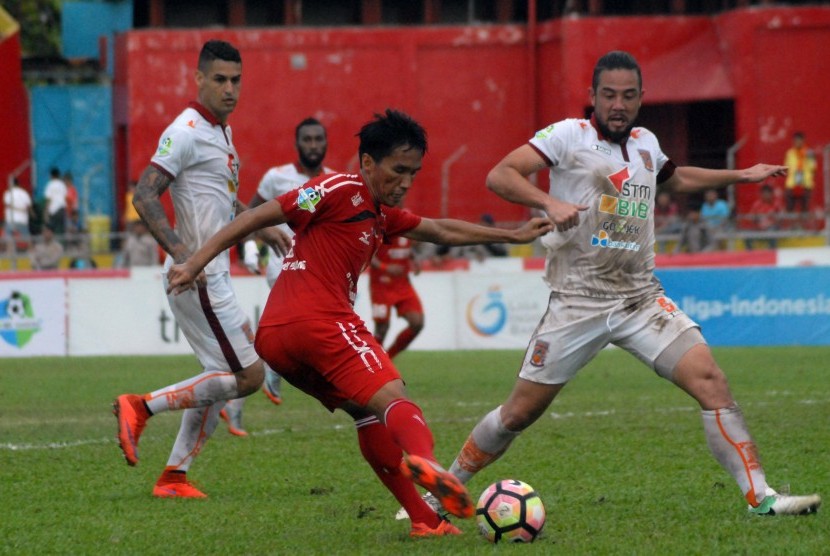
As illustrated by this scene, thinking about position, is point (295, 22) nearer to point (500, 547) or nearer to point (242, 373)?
point (242, 373)

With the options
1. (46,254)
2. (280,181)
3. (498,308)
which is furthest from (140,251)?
(280,181)

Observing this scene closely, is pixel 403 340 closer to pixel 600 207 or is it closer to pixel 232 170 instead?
pixel 232 170

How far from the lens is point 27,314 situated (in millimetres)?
21250

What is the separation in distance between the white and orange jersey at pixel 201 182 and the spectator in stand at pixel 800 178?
19324 mm

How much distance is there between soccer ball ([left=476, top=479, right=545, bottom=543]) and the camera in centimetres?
666

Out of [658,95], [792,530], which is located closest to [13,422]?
[792,530]

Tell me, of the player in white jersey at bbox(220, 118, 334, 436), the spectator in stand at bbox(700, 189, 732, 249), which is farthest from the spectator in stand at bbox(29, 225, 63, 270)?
the player in white jersey at bbox(220, 118, 334, 436)

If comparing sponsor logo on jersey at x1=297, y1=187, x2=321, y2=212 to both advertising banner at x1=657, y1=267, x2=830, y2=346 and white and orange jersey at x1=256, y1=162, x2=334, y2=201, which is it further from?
advertising banner at x1=657, y1=267, x2=830, y2=346

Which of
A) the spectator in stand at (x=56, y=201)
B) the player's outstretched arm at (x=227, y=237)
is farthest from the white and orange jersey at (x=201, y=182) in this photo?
the spectator in stand at (x=56, y=201)

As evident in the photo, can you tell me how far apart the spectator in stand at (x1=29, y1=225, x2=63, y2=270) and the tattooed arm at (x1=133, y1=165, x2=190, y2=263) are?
17577 mm

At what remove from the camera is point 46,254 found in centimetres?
2572

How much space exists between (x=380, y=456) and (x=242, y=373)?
182cm

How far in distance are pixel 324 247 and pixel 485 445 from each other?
4.47ft

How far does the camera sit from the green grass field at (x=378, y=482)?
683 centimetres
